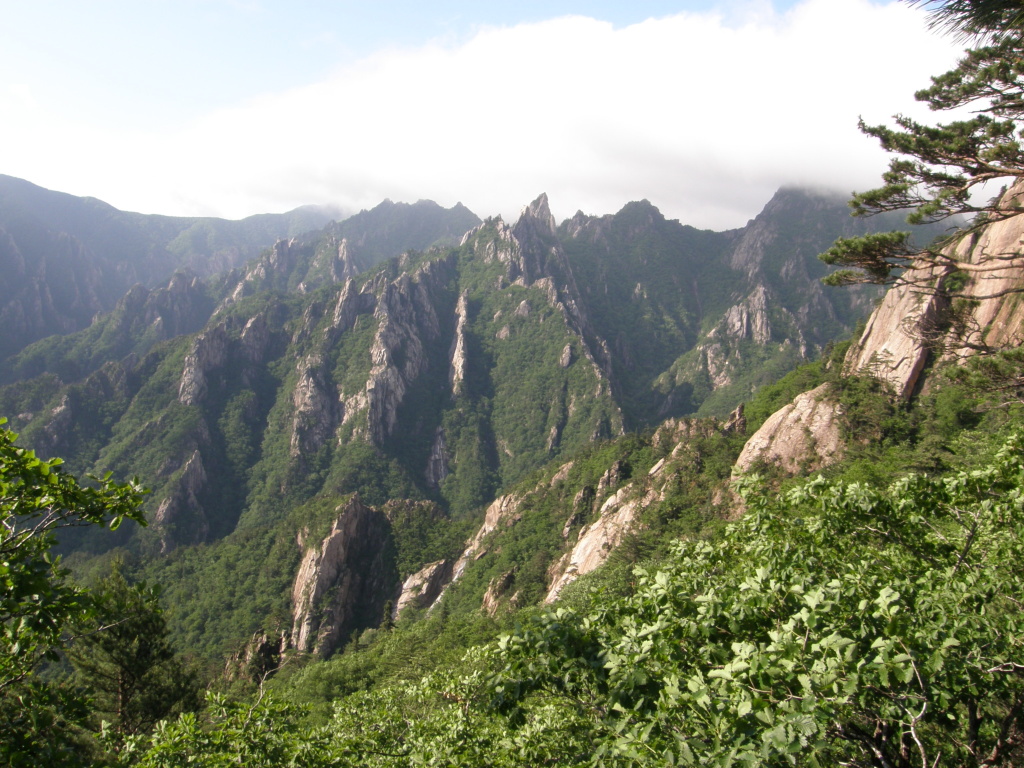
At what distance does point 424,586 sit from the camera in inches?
3762

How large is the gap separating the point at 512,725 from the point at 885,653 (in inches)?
157

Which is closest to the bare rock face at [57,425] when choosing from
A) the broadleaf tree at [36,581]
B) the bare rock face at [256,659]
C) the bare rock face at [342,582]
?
the bare rock face at [342,582]

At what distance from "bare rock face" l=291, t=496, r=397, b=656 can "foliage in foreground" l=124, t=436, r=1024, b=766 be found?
298 ft

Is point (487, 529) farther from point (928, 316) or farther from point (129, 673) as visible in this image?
point (928, 316)

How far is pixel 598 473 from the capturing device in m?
96.9

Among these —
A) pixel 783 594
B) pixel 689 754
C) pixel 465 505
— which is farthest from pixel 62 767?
pixel 465 505

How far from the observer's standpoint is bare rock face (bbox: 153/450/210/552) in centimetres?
15638

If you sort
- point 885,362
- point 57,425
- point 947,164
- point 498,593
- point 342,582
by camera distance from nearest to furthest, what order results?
1. point 947,164
2. point 885,362
3. point 498,593
4. point 342,582
5. point 57,425

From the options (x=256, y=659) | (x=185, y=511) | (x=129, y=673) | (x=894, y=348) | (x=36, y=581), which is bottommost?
(x=185, y=511)

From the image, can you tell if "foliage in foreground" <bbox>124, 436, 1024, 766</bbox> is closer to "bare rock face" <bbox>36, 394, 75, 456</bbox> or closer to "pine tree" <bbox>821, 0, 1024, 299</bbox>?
"pine tree" <bbox>821, 0, 1024, 299</bbox>

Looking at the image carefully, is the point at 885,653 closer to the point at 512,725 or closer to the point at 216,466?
the point at 512,725

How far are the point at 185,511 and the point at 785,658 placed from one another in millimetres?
197478

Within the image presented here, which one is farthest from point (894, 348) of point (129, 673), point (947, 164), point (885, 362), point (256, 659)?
point (256, 659)

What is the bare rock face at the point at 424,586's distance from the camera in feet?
307
